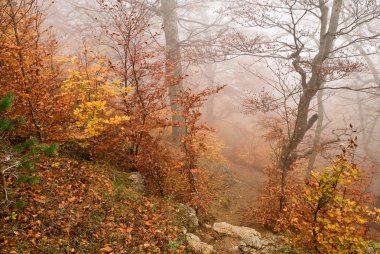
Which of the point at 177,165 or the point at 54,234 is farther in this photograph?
the point at 177,165

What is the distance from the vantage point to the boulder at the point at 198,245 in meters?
5.53

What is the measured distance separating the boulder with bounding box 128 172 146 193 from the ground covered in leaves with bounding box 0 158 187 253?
0.19 meters

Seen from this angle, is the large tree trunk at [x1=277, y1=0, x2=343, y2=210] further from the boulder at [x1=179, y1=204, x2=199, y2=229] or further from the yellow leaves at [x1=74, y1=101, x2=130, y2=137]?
the yellow leaves at [x1=74, y1=101, x2=130, y2=137]

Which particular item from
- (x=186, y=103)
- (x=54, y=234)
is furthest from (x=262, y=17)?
(x=54, y=234)

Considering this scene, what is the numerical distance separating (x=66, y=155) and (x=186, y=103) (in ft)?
9.91

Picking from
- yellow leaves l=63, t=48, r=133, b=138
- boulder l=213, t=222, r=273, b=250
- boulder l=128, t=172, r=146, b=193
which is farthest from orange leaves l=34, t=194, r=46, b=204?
boulder l=213, t=222, r=273, b=250

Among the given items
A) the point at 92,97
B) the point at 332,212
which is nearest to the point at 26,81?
the point at 92,97

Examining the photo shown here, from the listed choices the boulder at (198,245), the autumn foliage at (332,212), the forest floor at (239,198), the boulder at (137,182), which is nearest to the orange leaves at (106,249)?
the boulder at (198,245)

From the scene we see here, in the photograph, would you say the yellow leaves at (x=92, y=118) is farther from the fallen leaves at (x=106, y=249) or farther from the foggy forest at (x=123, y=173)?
the fallen leaves at (x=106, y=249)

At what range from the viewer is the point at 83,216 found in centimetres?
505

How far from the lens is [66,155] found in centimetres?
666

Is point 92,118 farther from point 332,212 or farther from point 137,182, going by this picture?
point 332,212

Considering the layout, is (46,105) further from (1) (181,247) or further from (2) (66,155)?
(1) (181,247)

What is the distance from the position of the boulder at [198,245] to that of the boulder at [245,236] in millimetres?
841
